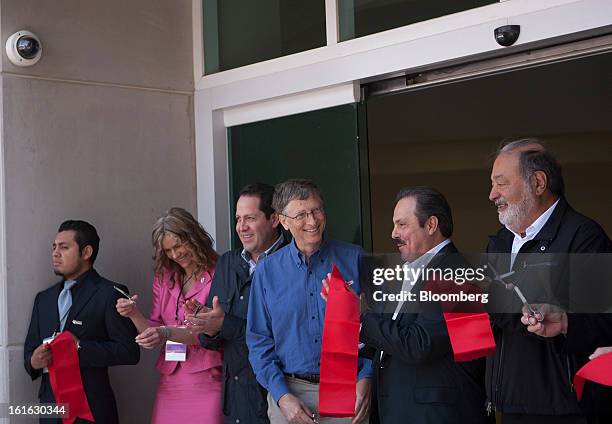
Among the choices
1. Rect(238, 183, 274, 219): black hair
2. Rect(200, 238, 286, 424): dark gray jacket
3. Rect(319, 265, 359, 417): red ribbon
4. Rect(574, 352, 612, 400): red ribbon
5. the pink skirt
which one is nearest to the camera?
Rect(574, 352, 612, 400): red ribbon

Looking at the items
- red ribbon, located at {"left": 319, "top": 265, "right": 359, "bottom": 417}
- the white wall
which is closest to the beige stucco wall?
the white wall

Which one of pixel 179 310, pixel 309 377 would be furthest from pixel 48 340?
pixel 309 377

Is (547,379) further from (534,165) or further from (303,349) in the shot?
(303,349)

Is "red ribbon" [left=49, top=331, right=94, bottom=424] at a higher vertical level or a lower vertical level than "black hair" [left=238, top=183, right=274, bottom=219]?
lower

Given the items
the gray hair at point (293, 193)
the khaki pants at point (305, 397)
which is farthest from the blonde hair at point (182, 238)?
the khaki pants at point (305, 397)

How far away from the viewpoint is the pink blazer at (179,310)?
559 cm

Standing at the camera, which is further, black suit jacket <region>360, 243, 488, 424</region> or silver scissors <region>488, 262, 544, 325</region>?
black suit jacket <region>360, 243, 488, 424</region>

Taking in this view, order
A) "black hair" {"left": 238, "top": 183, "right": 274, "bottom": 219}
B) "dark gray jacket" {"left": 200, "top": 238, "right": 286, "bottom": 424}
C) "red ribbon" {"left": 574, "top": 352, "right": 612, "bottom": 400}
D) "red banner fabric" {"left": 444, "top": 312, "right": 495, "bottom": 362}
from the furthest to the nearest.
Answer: "black hair" {"left": 238, "top": 183, "right": 274, "bottom": 219}
"dark gray jacket" {"left": 200, "top": 238, "right": 286, "bottom": 424}
"red banner fabric" {"left": 444, "top": 312, "right": 495, "bottom": 362}
"red ribbon" {"left": 574, "top": 352, "right": 612, "bottom": 400}

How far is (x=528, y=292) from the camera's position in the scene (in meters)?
3.82

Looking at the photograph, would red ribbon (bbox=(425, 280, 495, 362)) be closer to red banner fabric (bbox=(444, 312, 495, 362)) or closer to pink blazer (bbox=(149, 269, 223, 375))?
red banner fabric (bbox=(444, 312, 495, 362))

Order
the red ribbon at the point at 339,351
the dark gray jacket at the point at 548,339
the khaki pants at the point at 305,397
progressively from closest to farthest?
the dark gray jacket at the point at 548,339 < the red ribbon at the point at 339,351 < the khaki pants at the point at 305,397

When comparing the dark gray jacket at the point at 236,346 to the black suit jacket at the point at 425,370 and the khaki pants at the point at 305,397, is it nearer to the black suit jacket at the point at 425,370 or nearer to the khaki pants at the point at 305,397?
the khaki pants at the point at 305,397

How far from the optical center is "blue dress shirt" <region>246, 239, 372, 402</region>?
185 inches

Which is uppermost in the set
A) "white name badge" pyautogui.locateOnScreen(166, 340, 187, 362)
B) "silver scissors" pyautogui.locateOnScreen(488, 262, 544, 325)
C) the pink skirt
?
"silver scissors" pyautogui.locateOnScreen(488, 262, 544, 325)
